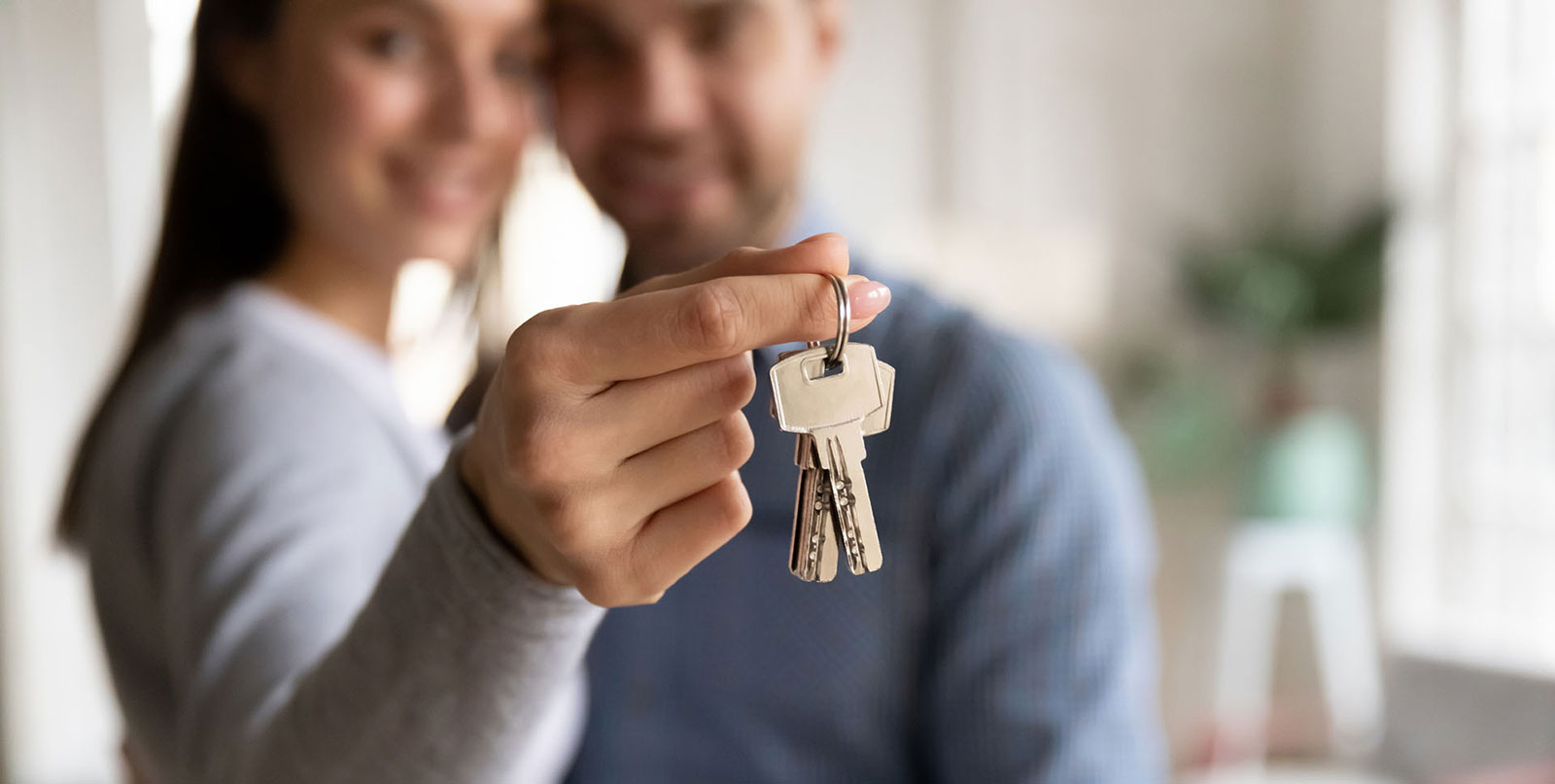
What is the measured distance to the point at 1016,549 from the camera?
1.39 ft

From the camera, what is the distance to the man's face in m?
0.19

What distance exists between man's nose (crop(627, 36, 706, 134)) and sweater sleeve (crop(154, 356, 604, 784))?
7 cm

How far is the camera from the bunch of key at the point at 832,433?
145 millimetres

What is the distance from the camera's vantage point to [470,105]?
21cm

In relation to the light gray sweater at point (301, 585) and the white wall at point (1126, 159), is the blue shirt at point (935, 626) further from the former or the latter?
the white wall at point (1126, 159)

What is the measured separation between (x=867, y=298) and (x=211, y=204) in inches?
8.0

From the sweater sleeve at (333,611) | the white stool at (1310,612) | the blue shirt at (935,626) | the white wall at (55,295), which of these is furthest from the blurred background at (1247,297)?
the sweater sleeve at (333,611)

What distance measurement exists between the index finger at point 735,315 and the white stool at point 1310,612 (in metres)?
1.84

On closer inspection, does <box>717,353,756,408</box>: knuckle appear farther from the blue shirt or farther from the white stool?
the white stool

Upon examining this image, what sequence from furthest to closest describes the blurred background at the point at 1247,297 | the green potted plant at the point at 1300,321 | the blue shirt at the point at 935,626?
the green potted plant at the point at 1300,321 → the blurred background at the point at 1247,297 → the blue shirt at the point at 935,626

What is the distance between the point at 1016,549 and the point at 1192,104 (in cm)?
210

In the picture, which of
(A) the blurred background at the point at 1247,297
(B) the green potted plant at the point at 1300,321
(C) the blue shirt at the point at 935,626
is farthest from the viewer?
(B) the green potted plant at the point at 1300,321

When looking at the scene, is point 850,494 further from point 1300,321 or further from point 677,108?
point 1300,321

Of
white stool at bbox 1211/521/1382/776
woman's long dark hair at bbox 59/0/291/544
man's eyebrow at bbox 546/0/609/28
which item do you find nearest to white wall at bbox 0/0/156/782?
woman's long dark hair at bbox 59/0/291/544
